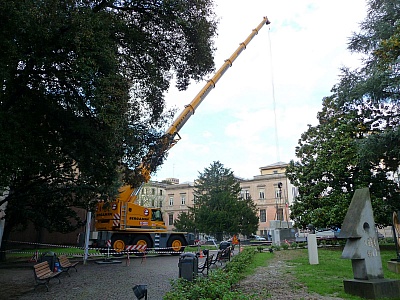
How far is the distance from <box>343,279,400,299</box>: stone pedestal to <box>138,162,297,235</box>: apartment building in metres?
48.2

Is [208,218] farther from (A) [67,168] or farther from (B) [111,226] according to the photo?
(A) [67,168]

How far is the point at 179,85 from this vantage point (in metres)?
13.5

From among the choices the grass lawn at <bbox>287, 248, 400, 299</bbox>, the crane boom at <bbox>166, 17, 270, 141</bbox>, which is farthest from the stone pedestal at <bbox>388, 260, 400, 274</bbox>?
the crane boom at <bbox>166, 17, 270, 141</bbox>

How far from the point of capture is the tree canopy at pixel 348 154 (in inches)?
699

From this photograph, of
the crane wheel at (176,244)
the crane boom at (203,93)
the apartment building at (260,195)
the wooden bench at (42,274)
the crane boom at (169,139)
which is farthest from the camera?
the apartment building at (260,195)

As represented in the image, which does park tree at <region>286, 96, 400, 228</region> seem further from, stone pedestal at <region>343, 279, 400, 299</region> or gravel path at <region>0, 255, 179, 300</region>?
stone pedestal at <region>343, 279, 400, 299</region>

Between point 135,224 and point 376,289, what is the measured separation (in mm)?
15255

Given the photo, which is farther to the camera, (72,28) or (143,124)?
(143,124)

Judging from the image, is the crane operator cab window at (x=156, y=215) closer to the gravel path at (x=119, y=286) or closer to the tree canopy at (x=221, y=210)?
the gravel path at (x=119, y=286)

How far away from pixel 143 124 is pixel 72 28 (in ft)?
16.2

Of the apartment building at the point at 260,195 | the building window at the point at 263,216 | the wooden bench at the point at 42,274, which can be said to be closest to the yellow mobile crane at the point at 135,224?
the wooden bench at the point at 42,274

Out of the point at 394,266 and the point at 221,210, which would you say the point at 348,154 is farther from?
the point at 221,210

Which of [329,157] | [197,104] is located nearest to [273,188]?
[329,157]

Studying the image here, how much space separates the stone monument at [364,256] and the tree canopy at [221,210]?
35056mm
